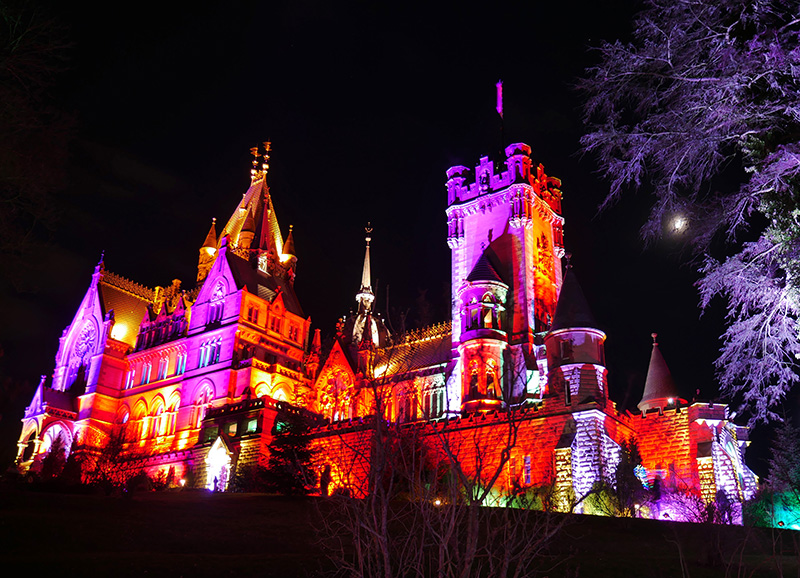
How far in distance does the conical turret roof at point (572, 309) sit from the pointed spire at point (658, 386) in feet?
20.4

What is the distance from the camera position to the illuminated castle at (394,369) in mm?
35875

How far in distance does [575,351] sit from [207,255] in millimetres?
42269

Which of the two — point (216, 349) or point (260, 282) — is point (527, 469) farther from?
point (260, 282)

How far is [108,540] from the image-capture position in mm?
21547

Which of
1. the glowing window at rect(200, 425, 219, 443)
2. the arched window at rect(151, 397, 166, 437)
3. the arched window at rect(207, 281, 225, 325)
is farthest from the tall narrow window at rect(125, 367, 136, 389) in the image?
the glowing window at rect(200, 425, 219, 443)

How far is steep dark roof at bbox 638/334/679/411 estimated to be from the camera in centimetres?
4144

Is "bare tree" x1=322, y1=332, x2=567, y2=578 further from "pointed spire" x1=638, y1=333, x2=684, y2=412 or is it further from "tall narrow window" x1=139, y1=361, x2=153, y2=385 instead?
"tall narrow window" x1=139, y1=361, x2=153, y2=385

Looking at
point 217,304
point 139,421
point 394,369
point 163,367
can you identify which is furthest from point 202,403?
point 394,369

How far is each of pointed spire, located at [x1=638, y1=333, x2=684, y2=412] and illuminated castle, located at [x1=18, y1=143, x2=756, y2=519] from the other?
0.29ft

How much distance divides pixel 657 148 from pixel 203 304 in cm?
4963

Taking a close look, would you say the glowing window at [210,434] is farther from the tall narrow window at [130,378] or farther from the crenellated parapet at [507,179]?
the crenellated parapet at [507,179]

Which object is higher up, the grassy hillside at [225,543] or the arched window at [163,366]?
the arched window at [163,366]

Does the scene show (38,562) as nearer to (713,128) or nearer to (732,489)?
(713,128)

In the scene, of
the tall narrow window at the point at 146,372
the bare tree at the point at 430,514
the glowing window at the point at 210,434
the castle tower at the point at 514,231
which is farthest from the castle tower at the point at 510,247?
the tall narrow window at the point at 146,372
